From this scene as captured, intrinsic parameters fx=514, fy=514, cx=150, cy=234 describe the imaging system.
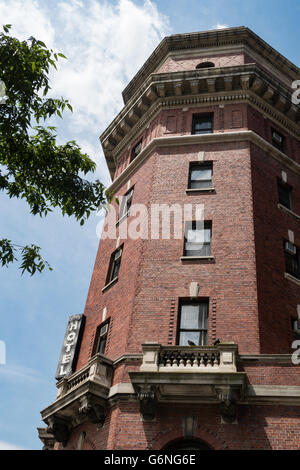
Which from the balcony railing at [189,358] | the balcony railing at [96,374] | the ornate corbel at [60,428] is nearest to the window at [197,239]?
the balcony railing at [189,358]

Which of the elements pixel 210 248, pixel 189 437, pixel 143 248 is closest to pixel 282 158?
pixel 210 248

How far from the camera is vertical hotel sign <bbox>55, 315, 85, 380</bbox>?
22.2 meters

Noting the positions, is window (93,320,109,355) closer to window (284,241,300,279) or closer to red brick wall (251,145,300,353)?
red brick wall (251,145,300,353)

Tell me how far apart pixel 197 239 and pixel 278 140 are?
9.35 metres

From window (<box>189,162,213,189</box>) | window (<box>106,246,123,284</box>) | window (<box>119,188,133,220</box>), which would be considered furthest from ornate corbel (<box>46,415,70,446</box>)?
window (<box>189,162,213,189</box>)

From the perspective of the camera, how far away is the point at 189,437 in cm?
1686

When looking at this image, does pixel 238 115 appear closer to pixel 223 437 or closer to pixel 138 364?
pixel 138 364

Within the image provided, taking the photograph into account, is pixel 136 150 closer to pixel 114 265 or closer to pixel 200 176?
pixel 200 176

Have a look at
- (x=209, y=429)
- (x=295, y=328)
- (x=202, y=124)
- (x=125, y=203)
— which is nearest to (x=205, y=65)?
(x=202, y=124)

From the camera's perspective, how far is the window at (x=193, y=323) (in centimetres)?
1952

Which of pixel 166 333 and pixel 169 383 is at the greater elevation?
pixel 166 333

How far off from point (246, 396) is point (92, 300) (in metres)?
10.0

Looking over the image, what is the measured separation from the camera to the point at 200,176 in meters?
25.5

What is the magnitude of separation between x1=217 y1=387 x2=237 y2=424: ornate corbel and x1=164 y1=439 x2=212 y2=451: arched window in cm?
113
